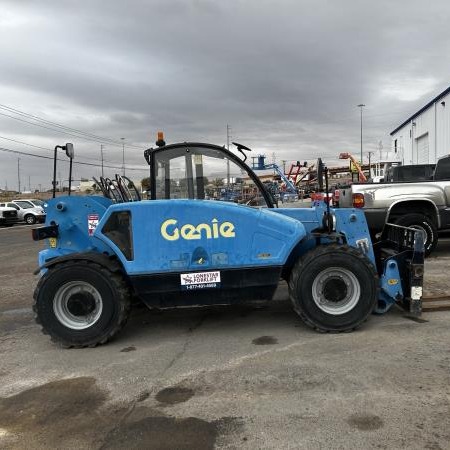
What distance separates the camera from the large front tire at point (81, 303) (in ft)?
17.2

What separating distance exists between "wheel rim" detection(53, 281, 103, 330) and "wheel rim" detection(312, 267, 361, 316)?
2.32 m

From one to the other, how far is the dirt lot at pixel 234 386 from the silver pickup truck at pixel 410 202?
4265 millimetres

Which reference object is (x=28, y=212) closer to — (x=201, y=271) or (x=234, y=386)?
(x=201, y=271)

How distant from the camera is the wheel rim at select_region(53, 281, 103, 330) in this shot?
531 cm

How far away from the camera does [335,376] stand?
4223 millimetres

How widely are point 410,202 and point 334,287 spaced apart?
5.41 m

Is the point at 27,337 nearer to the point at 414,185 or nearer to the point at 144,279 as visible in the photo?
the point at 144,279

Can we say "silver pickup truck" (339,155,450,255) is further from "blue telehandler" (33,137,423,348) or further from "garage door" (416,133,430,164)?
"garage door" (416,133,430,164)

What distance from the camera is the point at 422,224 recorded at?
9.77m

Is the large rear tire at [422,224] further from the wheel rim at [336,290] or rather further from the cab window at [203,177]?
the cab window at [203,177]

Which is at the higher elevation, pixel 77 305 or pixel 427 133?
pixel 427 133

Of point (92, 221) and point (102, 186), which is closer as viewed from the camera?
point (92, 221)

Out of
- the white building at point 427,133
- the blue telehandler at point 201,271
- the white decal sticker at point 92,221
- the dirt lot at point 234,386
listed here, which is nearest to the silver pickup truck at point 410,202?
the dirt lot at point 234,386

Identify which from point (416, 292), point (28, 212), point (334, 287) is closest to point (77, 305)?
point (334, 287)
